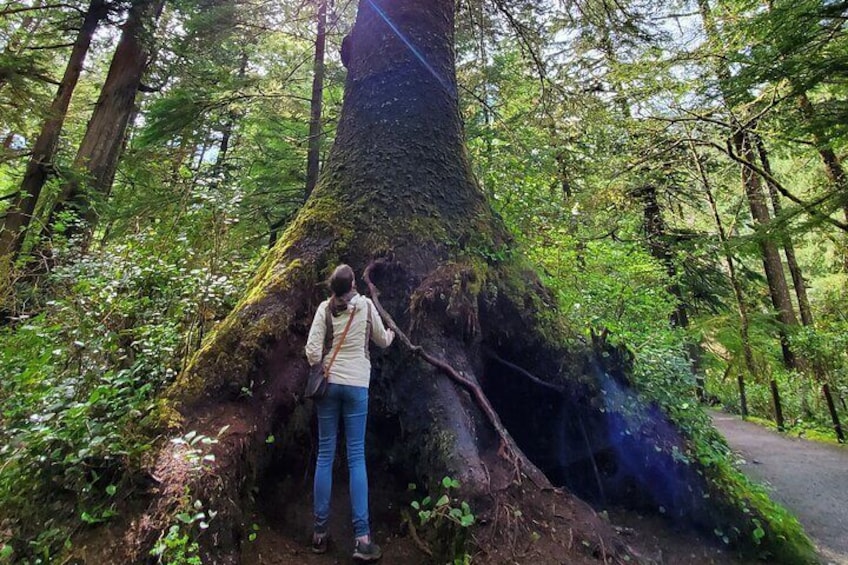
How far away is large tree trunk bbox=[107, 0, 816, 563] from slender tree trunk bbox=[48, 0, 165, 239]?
19.3 feet

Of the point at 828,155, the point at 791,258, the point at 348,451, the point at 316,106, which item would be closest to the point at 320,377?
the point at 348,451

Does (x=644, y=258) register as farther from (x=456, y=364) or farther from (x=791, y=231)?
(x=456, y=364)

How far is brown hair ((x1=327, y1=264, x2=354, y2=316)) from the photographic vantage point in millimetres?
3320

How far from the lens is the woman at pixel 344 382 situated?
318cm

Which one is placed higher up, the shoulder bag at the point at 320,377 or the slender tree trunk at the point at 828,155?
the slender tree trunk at the point at 828,155

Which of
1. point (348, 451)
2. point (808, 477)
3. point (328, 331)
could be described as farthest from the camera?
point (808, 477)

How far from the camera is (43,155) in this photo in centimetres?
777

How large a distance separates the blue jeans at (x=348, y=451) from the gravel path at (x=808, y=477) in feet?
14.7

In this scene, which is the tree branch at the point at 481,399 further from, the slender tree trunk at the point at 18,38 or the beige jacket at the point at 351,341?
the slender tree trunk at the point at 18,38

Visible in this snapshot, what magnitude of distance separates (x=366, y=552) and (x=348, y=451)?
0.66m

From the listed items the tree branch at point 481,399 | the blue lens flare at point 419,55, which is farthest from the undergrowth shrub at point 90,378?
the blue lens flare at point 419,55

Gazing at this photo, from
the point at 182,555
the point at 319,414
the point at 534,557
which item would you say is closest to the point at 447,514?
the point at 534,557

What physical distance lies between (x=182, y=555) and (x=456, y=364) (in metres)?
2.25

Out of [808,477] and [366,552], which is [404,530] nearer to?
[366,552]
